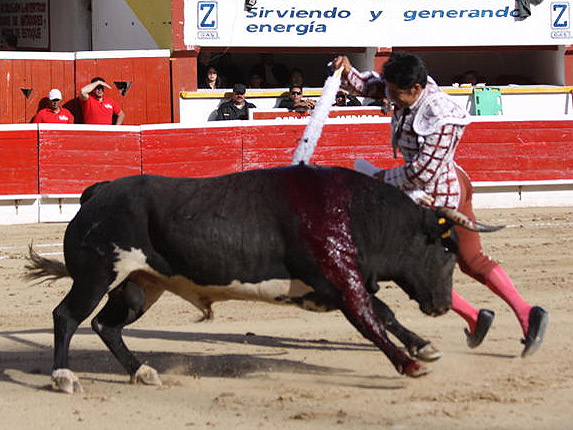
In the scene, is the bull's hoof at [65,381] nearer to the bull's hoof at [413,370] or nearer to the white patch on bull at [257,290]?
the white patch on bull at [257,290]

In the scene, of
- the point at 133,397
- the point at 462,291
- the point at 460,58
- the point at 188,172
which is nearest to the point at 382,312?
the point at 133,397

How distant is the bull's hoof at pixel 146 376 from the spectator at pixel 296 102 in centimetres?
856

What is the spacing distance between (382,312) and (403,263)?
41 cm

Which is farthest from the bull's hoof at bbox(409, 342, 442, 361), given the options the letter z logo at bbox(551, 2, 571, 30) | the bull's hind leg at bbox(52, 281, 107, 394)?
the letter z logo at bbox(551, 2, 571, 30)

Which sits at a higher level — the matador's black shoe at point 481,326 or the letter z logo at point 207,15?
the letter z logo at point 207,15

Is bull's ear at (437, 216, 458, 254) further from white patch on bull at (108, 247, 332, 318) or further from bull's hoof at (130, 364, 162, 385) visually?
bull's hoof at (130, 364, 162, 385)

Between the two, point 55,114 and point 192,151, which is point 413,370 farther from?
point 55,114

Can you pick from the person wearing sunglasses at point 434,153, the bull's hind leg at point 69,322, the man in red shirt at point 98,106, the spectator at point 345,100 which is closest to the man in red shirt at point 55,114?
the man in red shirt at point 98,106

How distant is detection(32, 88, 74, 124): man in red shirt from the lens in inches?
468

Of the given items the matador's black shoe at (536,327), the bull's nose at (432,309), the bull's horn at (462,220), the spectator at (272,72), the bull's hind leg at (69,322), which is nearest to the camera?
the bull's horn at (462,220)

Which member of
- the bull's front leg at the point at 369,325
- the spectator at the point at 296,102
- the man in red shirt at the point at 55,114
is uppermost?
the spectator at the point at 296,102

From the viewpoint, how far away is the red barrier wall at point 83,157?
37.1 ft

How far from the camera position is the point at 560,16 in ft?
52.1

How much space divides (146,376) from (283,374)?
0.61 metres
